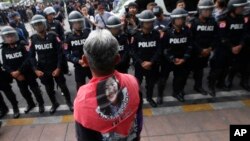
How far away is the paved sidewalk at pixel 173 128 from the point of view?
181 inches

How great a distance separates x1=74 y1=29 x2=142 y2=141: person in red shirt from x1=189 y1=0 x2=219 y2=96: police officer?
412cm

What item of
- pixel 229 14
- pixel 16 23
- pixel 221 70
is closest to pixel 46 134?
pixel 221 70

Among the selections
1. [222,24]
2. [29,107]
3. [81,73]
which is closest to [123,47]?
[81,73]

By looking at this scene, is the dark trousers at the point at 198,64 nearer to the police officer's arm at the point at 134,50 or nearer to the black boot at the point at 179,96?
the black boot at the point at 179,96

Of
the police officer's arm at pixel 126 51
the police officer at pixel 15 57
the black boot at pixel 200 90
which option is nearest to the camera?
the police officer at pixel 15 57

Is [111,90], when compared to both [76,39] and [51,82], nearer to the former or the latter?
[76,39]

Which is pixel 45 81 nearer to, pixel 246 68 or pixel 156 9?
pixel 156 9

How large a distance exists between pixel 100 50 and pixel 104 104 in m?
0.33

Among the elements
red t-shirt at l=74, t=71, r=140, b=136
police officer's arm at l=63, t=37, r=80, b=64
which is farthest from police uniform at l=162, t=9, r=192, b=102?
red t-shirt at l=74, t=71, r=140, b=136

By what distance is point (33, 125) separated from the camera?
17.6ft

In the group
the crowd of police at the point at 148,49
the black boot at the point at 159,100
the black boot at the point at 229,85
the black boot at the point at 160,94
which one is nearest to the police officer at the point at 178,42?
the crowd of police at the point at 148,49

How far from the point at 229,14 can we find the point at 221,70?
1128mm

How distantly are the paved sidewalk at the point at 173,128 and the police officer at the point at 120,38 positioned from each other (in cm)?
118

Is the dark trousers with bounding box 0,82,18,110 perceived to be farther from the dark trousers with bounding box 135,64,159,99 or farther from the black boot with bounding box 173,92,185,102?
the black boot with bounding box 173,92,185,102
